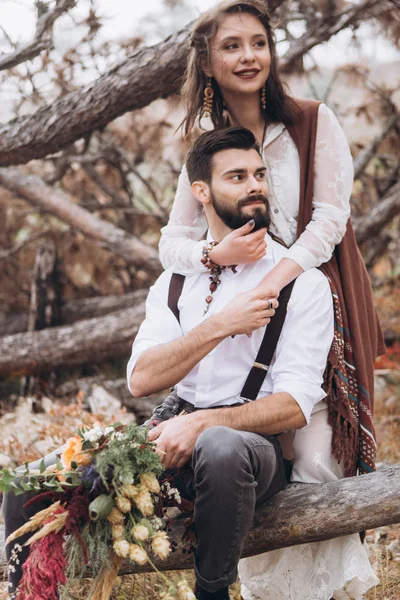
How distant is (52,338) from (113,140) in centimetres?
215

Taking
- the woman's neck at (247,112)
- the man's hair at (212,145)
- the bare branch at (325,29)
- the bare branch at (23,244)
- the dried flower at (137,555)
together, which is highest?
the bare branch at (325,29)

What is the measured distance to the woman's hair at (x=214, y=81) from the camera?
2.92 m

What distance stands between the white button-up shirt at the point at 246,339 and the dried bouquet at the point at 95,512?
51 centimetres

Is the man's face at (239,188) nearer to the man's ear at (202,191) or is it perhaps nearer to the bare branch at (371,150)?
the man's ear at (202,191)

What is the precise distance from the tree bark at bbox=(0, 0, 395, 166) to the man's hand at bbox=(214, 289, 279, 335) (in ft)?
5.10

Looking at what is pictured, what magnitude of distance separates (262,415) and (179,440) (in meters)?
0.30

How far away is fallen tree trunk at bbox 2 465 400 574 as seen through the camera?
246 centimetres

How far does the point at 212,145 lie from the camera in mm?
2834

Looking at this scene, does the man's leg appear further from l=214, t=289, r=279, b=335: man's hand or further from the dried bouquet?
l=214, t=289, r=279, b=335: man's hand

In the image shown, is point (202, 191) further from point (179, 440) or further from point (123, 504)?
point (123, 504)

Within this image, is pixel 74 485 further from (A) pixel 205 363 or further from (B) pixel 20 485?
(A) pixel 205 363

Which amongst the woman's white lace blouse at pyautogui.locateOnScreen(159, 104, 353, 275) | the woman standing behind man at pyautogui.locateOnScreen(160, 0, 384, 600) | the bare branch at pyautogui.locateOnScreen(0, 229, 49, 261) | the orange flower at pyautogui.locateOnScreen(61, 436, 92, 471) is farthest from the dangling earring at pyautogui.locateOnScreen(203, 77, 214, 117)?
the bare branch at pyautogui.locateOnScreen(0, 229, 49, 261)

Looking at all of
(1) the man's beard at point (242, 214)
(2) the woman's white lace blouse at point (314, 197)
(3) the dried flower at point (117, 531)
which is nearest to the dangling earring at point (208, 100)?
(2) the woman's white lace blouse at point (314, 197)

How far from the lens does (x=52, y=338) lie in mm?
5832
